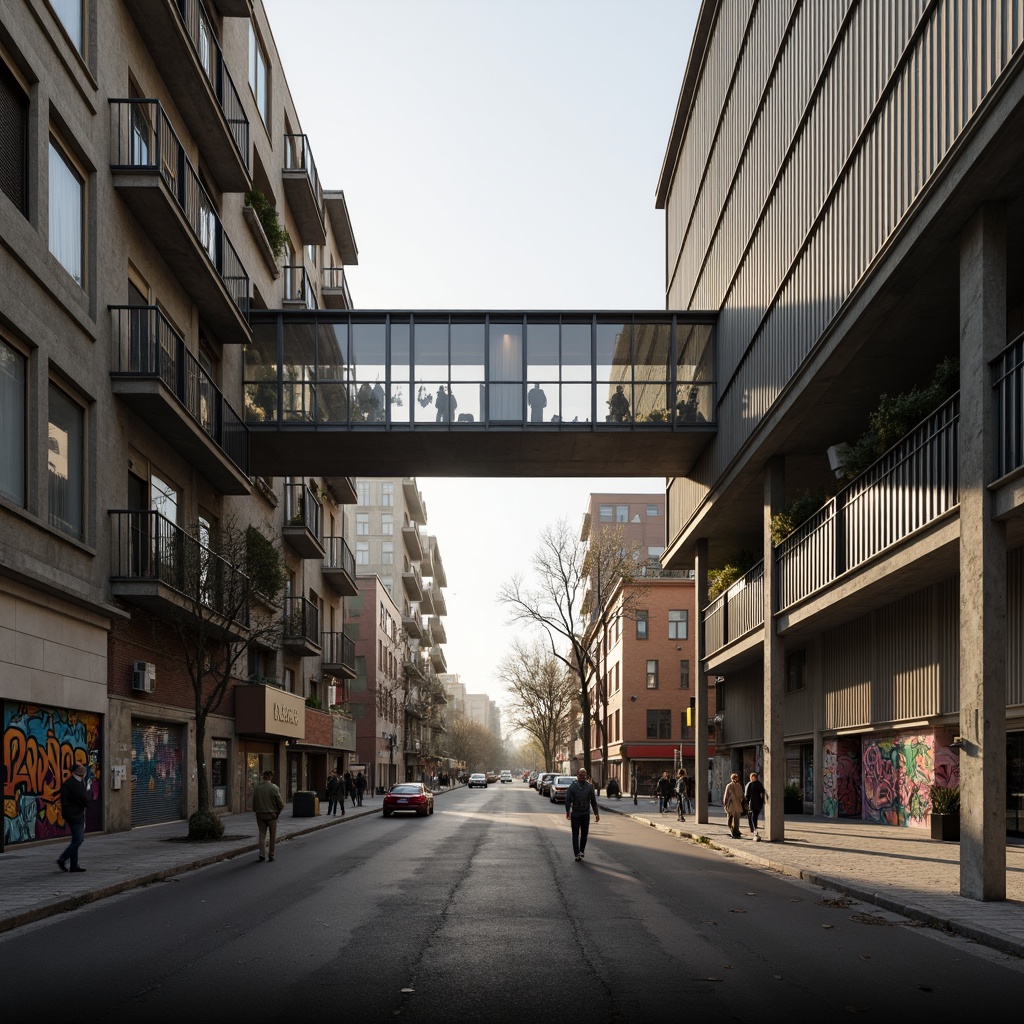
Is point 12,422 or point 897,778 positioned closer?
point 12,422

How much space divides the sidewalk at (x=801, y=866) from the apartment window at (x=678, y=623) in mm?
47493

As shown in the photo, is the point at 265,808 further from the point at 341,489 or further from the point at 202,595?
the point at 341,489

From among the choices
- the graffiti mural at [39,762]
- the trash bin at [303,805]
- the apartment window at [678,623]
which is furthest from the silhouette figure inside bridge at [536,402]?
the apartment window at [678,623]

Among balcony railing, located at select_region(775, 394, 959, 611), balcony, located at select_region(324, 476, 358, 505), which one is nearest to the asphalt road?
balcony railing, located at select_region(775, 394, 959, 611)

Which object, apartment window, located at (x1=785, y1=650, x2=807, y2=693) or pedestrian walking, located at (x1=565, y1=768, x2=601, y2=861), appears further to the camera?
apartment window, located at (x1=785, y1=650, x2=807, y2=693)

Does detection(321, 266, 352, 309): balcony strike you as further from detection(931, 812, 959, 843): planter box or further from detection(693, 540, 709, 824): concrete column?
detection(931, 812, 959, 843): planter box

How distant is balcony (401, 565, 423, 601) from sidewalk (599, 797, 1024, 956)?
222 ft

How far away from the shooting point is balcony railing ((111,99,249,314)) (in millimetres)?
23625

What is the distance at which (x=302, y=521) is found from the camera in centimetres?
4294

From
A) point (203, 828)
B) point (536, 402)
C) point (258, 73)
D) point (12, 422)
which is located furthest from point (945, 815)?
point (258, 73)

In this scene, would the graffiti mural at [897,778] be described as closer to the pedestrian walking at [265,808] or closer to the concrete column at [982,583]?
the concrete column at [982,583]

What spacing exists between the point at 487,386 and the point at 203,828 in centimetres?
1331

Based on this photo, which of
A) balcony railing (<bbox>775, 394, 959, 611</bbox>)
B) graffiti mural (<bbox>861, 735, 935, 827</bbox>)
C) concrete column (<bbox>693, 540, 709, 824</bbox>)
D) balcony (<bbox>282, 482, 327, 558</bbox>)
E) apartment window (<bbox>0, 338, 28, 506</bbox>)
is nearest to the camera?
balcony railing (<bbox>775, 394, 959, 611</bbox>)

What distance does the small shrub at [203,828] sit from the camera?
22.8m
